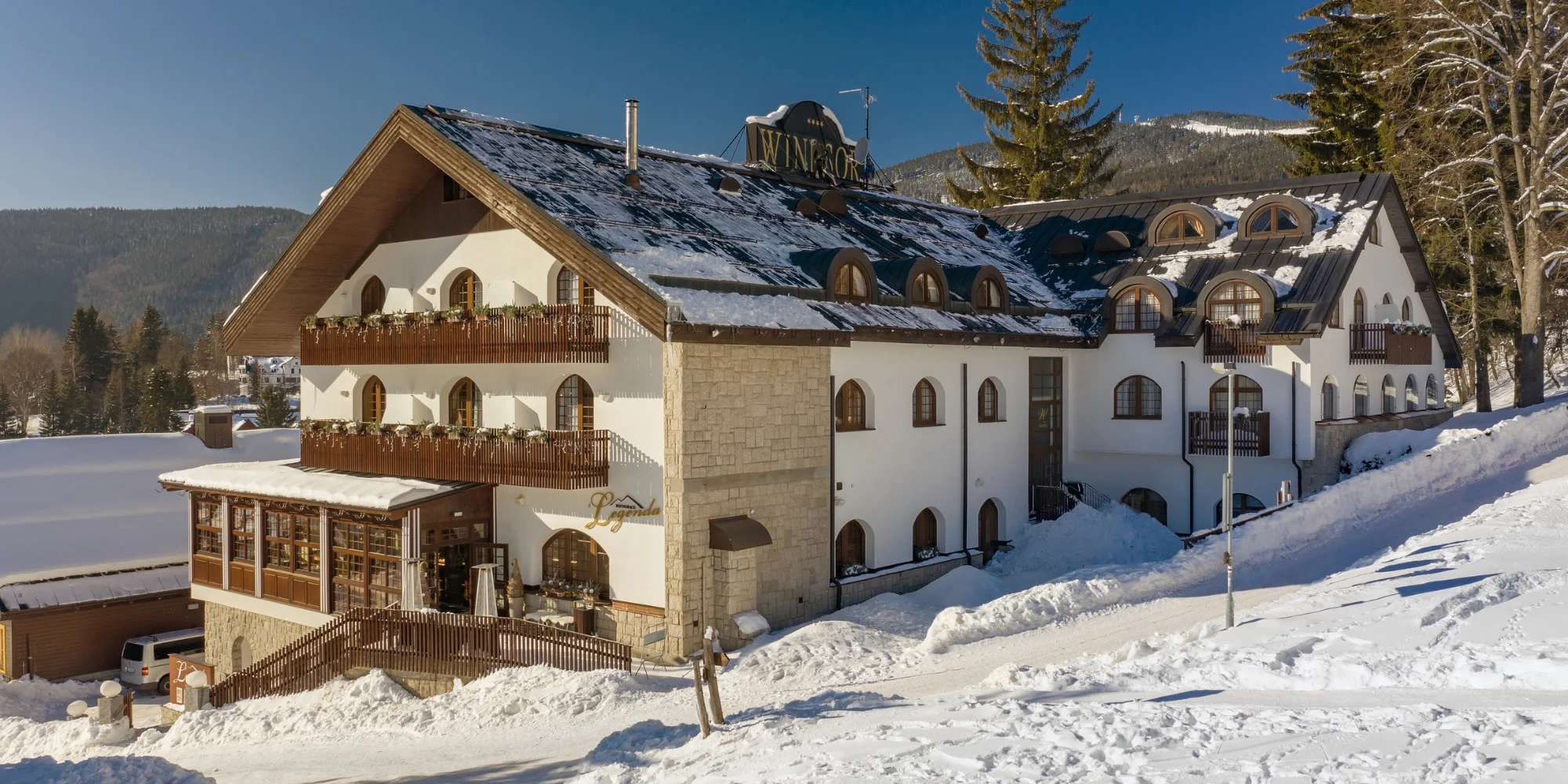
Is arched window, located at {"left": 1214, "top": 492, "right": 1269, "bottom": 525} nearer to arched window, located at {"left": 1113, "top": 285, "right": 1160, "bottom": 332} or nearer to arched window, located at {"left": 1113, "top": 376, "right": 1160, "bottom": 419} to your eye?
arched window, located at {"left": 1113, "top": 376, "right": 1160, "bottom": 419}

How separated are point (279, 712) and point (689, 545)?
7956mm

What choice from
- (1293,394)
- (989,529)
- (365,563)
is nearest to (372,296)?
(365,563)

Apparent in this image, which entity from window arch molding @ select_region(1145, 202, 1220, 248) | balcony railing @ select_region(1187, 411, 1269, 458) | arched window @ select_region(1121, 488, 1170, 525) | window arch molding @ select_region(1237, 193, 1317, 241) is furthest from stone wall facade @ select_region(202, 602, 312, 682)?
window arch molding @ select_region(1237, 193, 1317, 241)

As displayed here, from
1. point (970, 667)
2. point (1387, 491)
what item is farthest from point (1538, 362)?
point (970, 667)

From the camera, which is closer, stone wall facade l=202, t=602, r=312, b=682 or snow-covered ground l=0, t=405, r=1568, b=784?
snow-covered ground l=0, t=405, r=1568, b=784

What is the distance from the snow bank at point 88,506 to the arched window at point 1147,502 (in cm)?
2891

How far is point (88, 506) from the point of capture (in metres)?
36.0

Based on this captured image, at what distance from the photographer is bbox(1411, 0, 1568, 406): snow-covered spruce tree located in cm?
3438

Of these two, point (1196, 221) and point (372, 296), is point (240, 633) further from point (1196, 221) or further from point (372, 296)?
point (1196, 221)

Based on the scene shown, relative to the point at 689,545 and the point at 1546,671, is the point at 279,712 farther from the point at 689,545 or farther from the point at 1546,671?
the point at 1546,671

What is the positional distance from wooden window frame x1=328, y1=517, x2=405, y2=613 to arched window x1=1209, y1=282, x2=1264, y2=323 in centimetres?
2083

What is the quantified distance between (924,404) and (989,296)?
412 cm

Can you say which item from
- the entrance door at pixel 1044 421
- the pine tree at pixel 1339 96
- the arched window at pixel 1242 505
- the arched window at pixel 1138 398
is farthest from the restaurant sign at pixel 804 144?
the pine tree at pixel 1339 96

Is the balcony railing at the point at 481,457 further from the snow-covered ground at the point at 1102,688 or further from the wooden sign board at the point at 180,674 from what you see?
the wooden sign board at the point at 180,674
